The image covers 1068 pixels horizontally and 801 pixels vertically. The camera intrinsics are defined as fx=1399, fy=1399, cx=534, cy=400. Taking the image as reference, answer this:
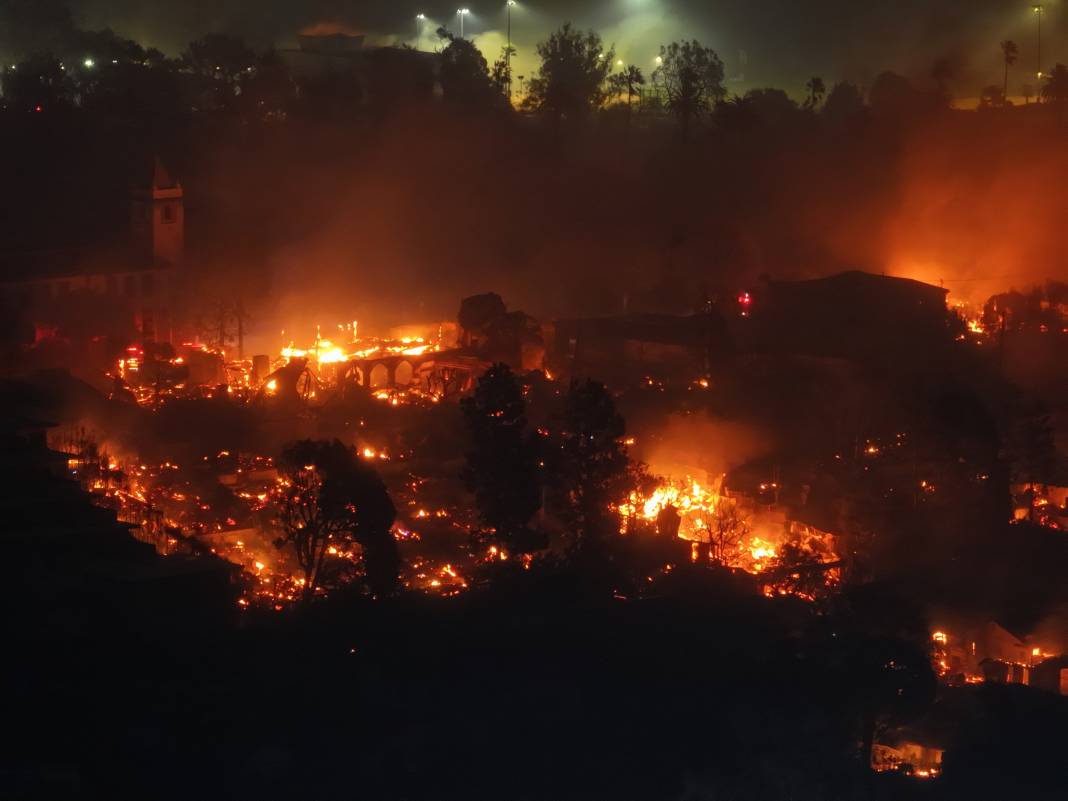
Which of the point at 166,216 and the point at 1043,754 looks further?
the point at 166,216

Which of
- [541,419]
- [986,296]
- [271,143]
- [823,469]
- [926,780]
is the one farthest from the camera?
[271,143]

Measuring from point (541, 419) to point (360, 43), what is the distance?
1640 cm

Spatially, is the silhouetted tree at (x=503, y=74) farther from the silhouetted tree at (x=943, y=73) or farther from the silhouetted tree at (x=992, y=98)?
the silhouetted tree at (x=992, y=98)

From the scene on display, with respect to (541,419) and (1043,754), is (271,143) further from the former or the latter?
(1043,754)

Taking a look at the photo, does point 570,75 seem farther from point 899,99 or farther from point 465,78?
point 899,99

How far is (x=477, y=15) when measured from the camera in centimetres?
3091

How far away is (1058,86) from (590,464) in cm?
2011

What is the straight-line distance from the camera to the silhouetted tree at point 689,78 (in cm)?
2933

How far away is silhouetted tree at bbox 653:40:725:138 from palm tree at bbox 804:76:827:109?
1.91m

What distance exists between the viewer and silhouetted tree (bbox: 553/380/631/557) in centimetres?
1248

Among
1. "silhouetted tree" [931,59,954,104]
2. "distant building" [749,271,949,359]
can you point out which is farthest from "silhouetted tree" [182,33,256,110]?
"silhouetted tree" [931,59,954,104]

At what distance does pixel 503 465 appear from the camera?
471 inches

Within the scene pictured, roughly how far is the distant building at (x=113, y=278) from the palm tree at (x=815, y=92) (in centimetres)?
1520

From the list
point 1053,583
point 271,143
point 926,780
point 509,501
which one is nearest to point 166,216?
point 271,143
